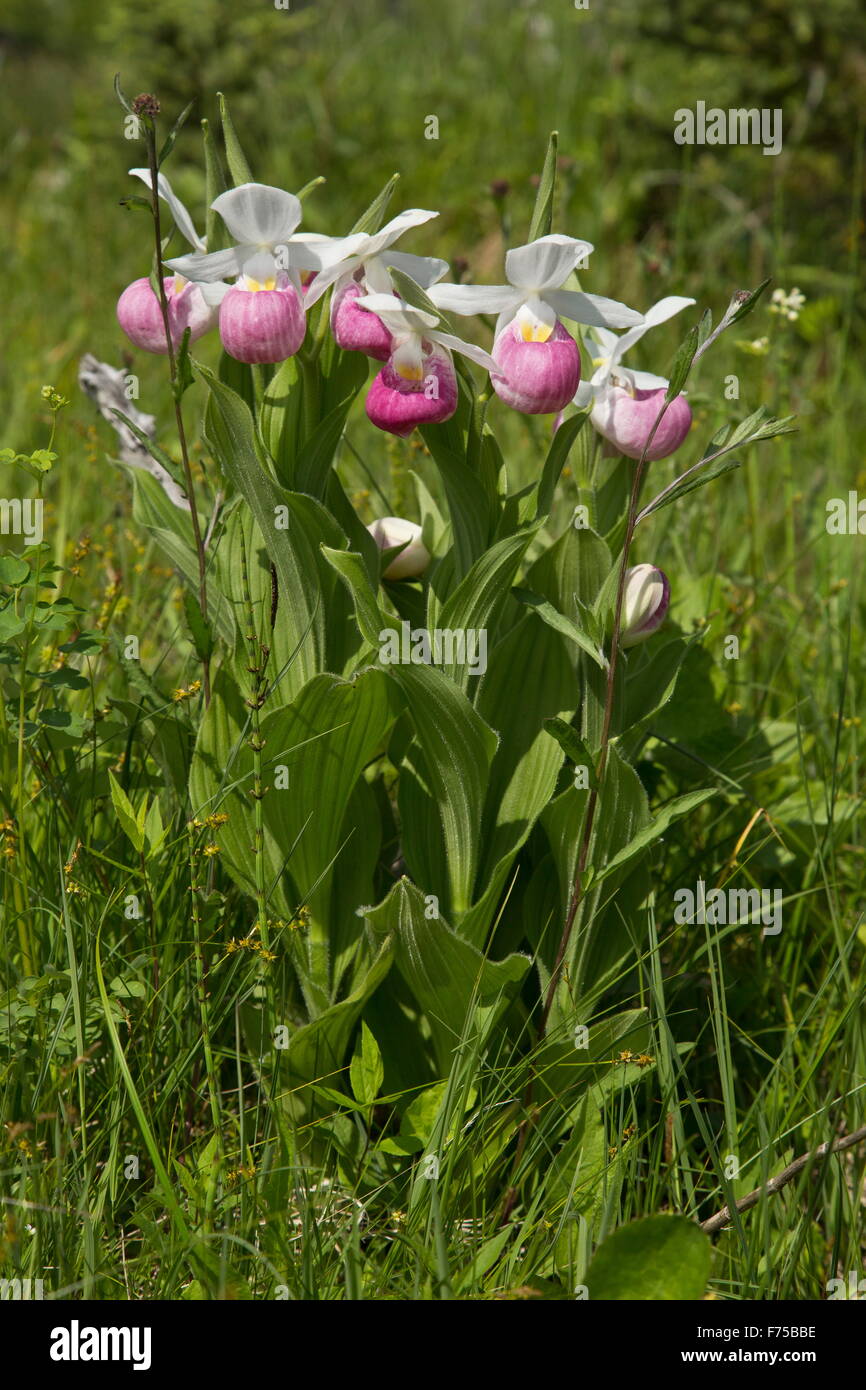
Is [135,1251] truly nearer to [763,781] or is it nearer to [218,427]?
[218,427]

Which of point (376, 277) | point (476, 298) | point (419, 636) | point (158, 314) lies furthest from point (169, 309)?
point (419, 636)

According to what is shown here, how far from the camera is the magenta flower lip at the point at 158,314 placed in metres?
1.24

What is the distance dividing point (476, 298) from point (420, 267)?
82 millimetres

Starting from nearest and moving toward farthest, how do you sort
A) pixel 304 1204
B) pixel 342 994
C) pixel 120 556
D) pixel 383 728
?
pixel 304 1204 < pixel 383 728 < pixel 342 994 < pixel 120 556

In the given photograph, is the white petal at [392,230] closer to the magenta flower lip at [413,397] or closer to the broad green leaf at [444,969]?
the magenta flower lip at [413,397]

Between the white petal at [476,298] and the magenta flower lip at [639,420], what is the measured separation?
0.15 meters

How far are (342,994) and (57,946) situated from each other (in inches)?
14.5

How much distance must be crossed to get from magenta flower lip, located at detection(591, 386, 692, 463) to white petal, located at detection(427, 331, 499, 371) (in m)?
0.16

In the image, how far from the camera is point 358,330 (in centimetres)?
113

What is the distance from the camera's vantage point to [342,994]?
146 cm

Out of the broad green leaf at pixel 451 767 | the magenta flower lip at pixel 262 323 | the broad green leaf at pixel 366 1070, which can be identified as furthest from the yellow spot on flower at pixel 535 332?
the broad green leaf at pixel 366 1070

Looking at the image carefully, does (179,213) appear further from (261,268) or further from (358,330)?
(358,330)
